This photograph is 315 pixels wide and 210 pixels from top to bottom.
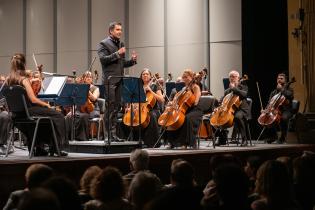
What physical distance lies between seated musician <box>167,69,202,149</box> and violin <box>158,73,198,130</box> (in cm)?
5

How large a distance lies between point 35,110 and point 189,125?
2.59m

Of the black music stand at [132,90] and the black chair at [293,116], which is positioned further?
the black chair at [293,116]

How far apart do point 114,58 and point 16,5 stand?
9.40 m

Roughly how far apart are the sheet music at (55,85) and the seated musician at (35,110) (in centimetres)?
17

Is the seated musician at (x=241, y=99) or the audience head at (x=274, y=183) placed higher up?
the seated musician at (x=241, y=99)

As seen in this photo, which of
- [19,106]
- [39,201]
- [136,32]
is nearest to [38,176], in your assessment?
[39,201]

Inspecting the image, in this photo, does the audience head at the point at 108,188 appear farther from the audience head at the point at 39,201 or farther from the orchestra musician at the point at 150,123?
the orchestra musician at the point at 150,123

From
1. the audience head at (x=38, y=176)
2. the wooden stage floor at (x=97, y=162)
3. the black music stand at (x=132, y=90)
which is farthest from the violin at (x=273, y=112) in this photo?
the audience head at (x=38, y=176)

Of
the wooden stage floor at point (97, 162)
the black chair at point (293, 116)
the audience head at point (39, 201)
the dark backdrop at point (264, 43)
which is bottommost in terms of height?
the wooden stage floor at point (97, 162)

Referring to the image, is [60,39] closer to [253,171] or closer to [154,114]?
[154,114]

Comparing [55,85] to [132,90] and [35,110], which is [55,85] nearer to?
[35,110]

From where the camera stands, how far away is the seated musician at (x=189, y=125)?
8.66 m

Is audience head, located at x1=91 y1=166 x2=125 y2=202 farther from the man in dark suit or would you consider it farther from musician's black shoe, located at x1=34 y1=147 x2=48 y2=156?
the man in dark suit

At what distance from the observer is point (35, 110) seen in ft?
22.7
